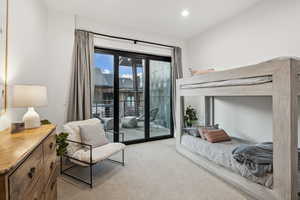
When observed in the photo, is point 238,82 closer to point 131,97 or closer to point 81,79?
point 131,97

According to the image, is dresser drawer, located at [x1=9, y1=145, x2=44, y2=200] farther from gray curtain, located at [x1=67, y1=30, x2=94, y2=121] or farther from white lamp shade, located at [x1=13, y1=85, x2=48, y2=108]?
gray curtain, located at [x1=67, y1=30, x2=94, y2=121]

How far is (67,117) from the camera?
2.94 m

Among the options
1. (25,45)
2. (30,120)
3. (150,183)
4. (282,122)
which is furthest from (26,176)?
(282,122)

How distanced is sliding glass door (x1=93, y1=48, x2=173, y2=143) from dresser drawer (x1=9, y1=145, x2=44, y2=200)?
7.91 feet

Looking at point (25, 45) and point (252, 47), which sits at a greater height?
point (252, 47)

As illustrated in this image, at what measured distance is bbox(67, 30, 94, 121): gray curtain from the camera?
2.94 m

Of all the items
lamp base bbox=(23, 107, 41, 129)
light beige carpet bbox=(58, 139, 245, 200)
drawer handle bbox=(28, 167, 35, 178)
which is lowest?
light beige carpet bbox=(58, 139, 245, 200)

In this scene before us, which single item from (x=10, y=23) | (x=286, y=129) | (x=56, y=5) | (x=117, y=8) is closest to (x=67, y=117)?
(x=10, y=23)

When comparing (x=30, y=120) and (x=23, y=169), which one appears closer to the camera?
(x=23, y=169)

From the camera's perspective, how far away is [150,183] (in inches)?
83.8

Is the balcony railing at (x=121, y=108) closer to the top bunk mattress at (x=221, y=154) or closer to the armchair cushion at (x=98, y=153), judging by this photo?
the armchair cushion at (x=98, y=153)

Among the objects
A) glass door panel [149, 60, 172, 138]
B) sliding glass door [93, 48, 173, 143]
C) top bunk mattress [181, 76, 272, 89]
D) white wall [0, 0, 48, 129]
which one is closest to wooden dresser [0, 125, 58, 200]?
white wall [0, 0, 48, 129]

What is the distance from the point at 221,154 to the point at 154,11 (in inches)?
109

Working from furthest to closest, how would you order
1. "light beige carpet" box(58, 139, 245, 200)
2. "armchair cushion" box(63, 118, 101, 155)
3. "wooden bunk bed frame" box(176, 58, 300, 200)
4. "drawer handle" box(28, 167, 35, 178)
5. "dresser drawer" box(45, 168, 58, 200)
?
"armchair cushion" box(63, 118, 101, 155)
"light beige carpet" box(58, 139, 245, 200)
"wooden bunk bed frame" box(176, 58, 300, 200)
"dresser drawer" box(45, 168, 58, 200)
"drawer handle" box(28, 167, 35, 178)
